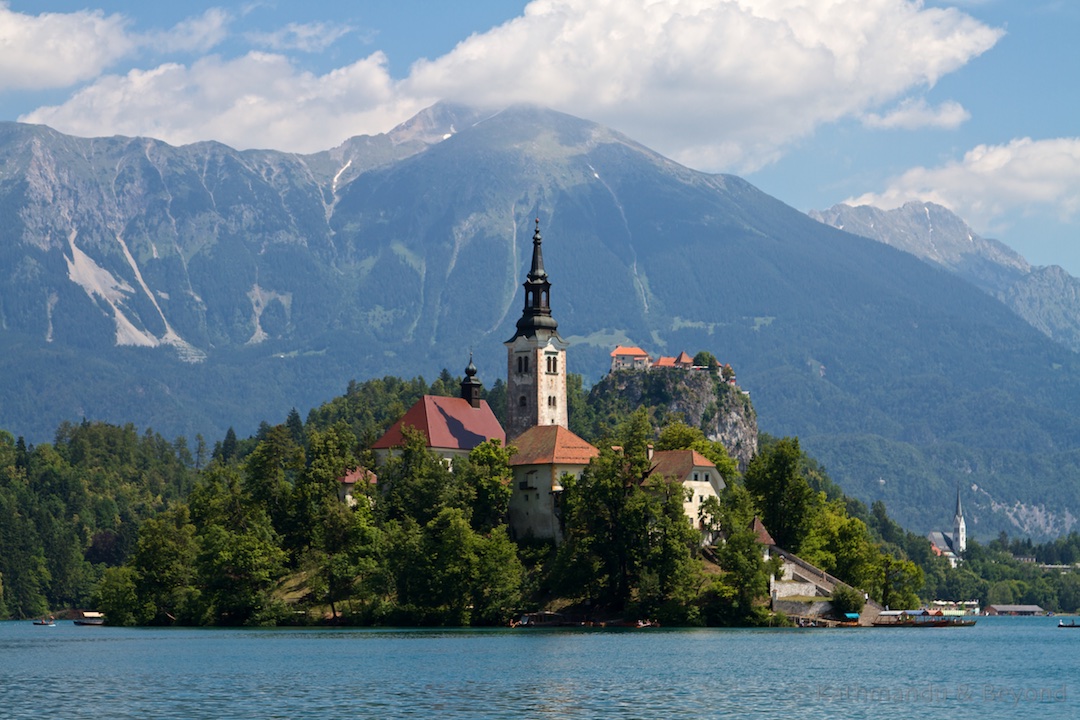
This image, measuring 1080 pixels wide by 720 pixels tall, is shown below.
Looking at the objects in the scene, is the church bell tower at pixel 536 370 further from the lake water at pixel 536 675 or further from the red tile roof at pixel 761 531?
the lake water at pixel 536 675

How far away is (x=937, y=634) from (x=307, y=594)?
153ft

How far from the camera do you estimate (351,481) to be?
149 metres

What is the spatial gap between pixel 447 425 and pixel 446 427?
41cm

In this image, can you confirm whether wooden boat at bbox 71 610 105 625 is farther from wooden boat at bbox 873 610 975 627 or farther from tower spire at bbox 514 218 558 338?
wooden boat at bbox 873 610 975 627

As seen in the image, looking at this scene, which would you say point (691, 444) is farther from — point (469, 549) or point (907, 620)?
point (469, 549)

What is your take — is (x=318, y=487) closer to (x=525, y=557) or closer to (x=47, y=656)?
(x=525, y=557)

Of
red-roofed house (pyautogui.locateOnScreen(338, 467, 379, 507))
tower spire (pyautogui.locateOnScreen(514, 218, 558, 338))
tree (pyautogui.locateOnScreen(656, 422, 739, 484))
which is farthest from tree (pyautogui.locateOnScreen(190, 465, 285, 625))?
tree (pyautogui.locateOnScreen(656, 422, 739, 484))

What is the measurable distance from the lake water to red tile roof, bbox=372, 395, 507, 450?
1174 inches

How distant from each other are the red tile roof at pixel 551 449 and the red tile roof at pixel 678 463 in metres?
4.89

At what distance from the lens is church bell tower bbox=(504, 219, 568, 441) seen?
522 feet

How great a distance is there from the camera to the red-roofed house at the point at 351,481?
147 meters

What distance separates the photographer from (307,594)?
137 meters

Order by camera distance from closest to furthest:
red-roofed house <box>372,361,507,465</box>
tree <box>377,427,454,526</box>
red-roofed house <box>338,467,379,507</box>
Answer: tree <box>377,427,454,526</box>, red-roofed house <box>338,467,379,507</box>, red-roofed house <box>372,361,507,465</box>

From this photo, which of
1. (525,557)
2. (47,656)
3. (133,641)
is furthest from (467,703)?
(525,557)
